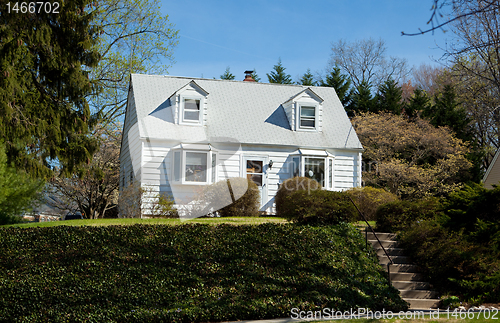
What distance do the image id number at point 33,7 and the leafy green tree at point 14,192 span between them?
371 cm

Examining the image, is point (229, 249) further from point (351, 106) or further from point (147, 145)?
point (351, 106)

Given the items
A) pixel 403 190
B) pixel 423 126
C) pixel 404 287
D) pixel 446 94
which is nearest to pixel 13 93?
pixel 404 287

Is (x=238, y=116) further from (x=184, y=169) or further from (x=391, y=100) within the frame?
(x=391, y=100)

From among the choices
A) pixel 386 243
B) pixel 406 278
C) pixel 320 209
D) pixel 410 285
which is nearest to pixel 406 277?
pixel 406 278

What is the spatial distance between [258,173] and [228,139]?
187 cm

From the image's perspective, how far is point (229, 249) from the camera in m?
9.02

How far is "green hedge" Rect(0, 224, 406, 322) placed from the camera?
769 cm

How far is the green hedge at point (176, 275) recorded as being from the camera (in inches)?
303

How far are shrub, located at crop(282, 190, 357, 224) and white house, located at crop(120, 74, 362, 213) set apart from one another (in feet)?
23.1

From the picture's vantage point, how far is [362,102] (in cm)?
2764

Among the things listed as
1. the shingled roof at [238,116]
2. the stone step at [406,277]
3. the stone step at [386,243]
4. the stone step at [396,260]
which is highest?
the shingled roof at [238,116]

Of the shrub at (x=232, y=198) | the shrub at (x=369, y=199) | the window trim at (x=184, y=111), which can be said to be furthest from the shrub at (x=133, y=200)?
the shrub at (x=369, y=199)

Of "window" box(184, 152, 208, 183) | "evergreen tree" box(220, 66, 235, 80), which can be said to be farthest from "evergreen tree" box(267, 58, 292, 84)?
"window" box(184, 152, 208, 183)
